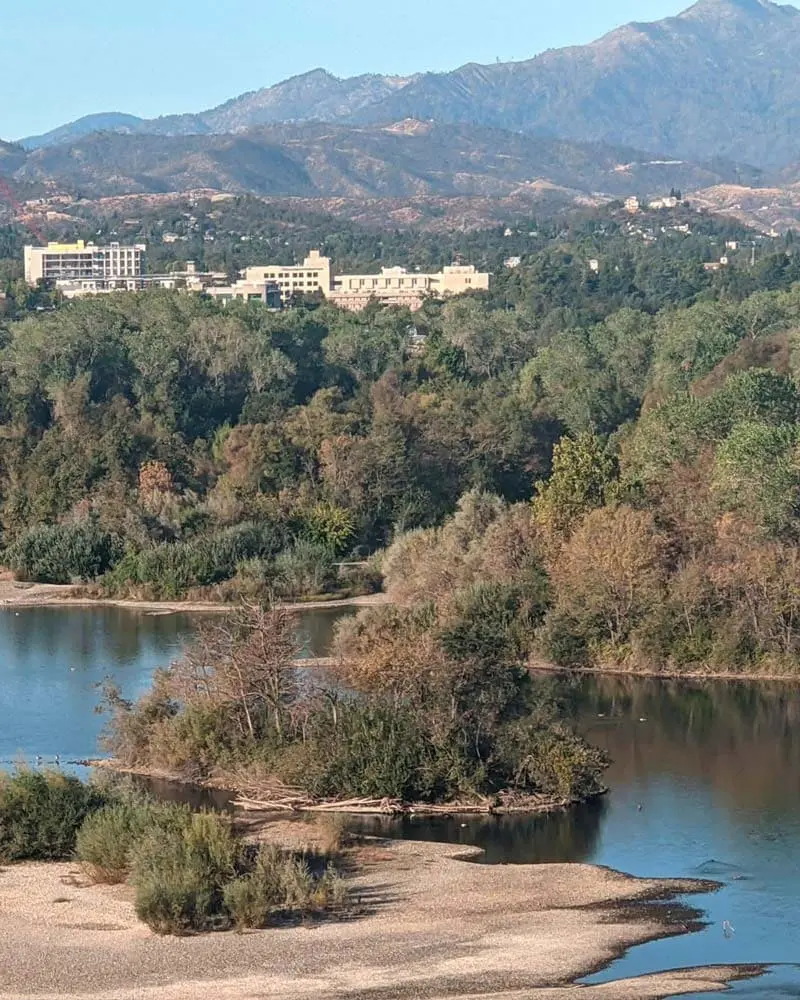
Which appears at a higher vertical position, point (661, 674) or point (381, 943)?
point (661, 674)

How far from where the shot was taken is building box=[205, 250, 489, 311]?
10250 centimetres

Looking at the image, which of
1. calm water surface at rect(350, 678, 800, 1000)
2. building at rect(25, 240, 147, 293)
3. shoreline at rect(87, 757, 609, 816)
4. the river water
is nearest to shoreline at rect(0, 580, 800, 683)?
the river water

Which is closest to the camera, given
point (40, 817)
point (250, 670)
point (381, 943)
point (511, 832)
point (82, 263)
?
point (381, 943)

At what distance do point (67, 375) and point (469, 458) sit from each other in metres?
13.5

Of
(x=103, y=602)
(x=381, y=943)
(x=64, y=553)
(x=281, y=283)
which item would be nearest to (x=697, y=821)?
(x=381, y=943)

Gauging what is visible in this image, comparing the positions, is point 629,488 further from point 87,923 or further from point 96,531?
point 87,923

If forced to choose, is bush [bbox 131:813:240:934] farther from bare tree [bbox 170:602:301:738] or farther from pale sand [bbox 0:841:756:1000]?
bare tree [bbox 170:602:301:738]

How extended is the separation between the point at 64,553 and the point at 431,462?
35.2 feet

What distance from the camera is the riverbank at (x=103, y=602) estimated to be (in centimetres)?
4959

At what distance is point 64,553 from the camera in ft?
176

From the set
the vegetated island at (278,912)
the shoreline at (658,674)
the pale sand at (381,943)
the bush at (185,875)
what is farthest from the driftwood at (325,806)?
the shoreline at (658,674)

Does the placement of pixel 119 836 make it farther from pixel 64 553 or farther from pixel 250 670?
pixel 64 553

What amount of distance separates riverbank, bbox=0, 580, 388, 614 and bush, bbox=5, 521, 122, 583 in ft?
1.60

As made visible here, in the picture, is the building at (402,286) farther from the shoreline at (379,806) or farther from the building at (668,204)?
the shoreline at (379,806)
